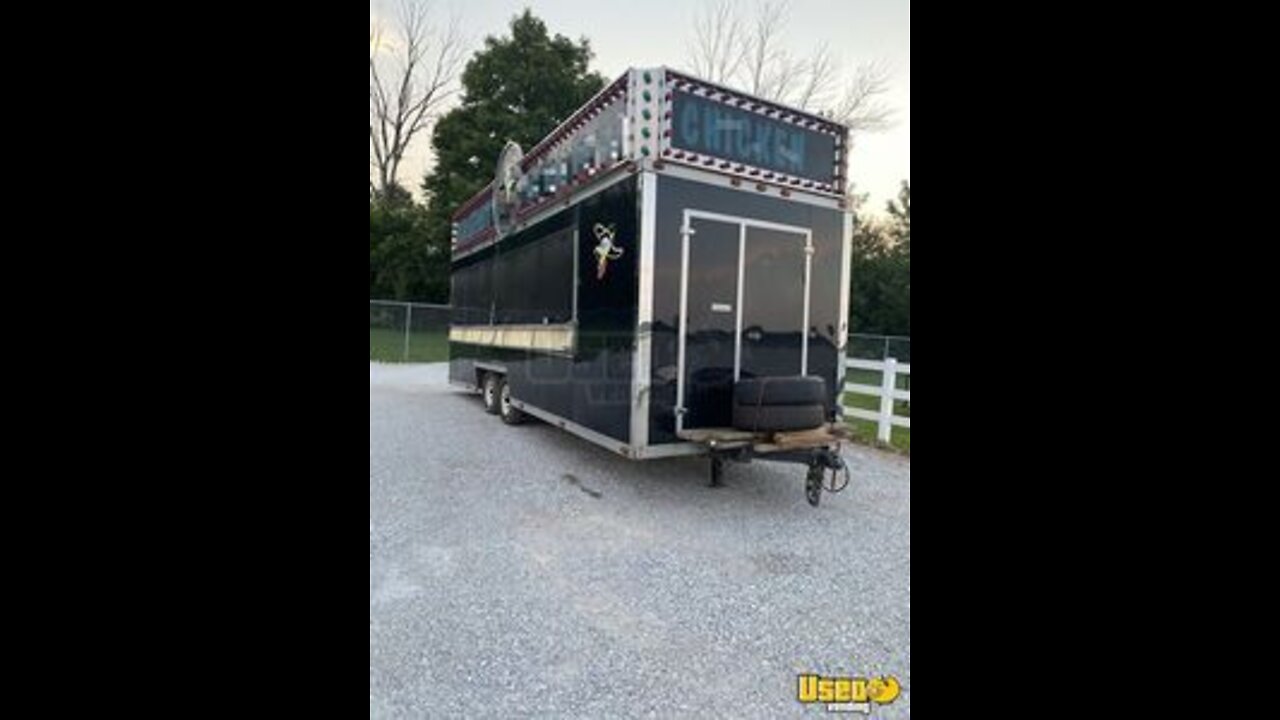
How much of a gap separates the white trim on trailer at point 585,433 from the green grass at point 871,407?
2106 mm

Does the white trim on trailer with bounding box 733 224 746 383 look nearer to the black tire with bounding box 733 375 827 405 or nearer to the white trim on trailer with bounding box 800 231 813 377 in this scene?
the black tire with bounding box 733 375 827 405

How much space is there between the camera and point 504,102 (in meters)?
3.26

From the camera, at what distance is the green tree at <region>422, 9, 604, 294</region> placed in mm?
2262

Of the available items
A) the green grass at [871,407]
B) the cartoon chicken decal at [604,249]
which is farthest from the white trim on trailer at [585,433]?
the green grass at [871,407]

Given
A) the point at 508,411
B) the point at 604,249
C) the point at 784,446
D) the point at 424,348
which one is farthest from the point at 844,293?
the point at 424,348

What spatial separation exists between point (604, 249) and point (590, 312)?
0.46 metres

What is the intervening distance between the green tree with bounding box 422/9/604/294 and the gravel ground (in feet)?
4.30

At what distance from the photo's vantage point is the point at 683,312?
3537mm
